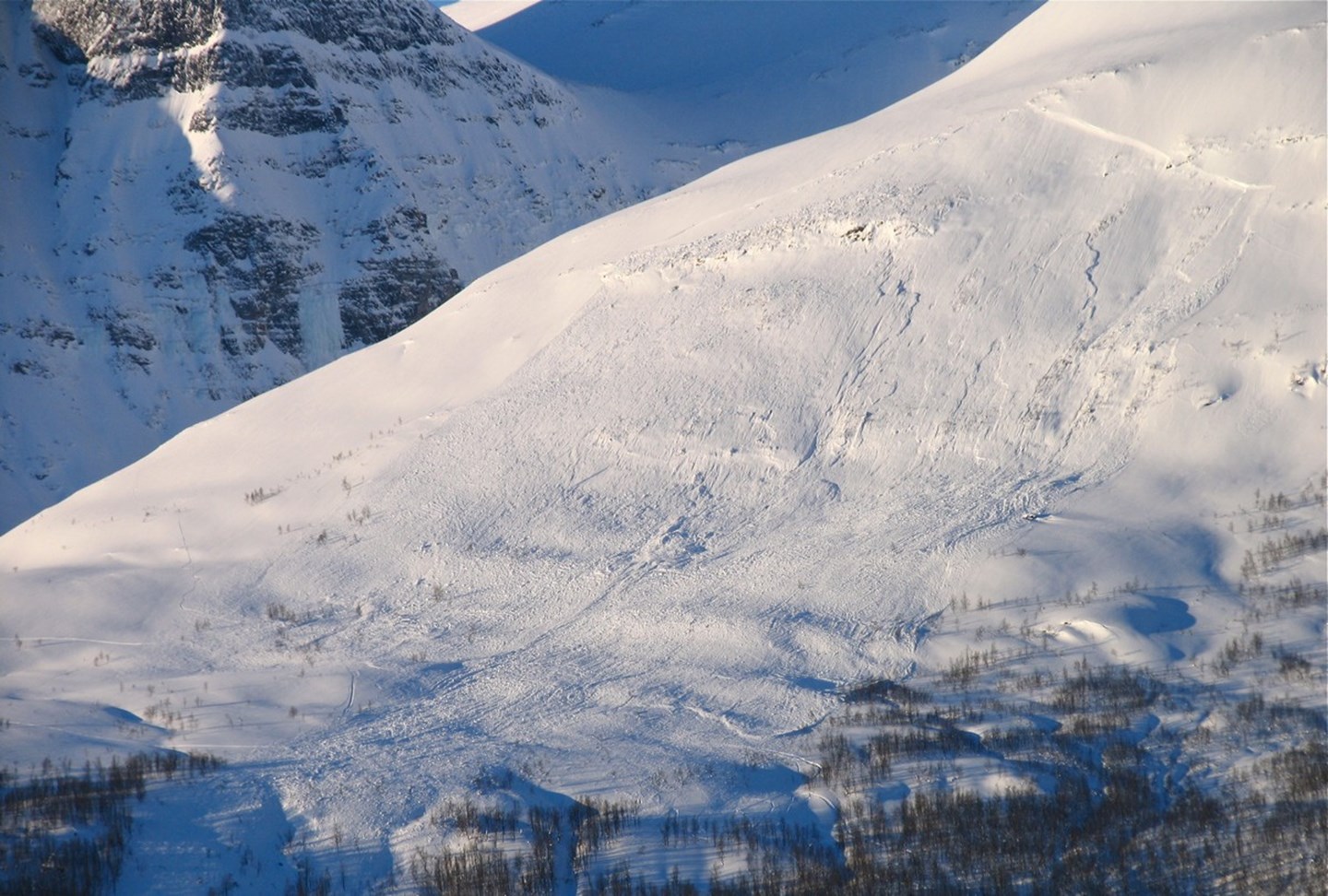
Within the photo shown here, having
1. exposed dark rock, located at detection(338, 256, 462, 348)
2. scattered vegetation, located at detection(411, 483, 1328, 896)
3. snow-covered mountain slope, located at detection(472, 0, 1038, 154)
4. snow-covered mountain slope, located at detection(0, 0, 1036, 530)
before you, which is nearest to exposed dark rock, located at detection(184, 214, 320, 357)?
snow-covered mountain slope, located at detection(0, 0, 1036, 530)

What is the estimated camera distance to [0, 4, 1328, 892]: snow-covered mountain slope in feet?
93.4

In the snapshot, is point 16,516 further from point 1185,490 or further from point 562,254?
point 1185,490

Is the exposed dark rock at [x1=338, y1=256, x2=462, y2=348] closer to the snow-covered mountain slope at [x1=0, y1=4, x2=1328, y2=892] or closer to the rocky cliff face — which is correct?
the rocky cliff face

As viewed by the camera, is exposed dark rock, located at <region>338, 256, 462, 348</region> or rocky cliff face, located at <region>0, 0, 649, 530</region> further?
exposed dark rock, located at <region>338, 256, 462, 348</region>

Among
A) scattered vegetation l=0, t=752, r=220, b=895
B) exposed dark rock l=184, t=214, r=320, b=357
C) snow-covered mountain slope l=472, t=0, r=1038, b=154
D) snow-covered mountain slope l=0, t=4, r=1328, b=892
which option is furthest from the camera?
snow-covered mountain slope l=472, t=0, r=1038, b=154

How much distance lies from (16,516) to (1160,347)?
57.3 m

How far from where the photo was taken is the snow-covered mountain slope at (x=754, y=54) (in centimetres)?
10912

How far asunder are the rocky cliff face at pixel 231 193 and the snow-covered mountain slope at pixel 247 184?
0.14 meters

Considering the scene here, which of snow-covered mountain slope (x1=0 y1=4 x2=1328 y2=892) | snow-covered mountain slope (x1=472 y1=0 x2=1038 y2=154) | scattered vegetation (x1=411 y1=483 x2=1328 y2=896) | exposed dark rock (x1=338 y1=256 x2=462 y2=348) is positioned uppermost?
snow-covered mountain slope (x1=472 y1=0 x2=1038 y2=154)

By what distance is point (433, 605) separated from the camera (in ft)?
110

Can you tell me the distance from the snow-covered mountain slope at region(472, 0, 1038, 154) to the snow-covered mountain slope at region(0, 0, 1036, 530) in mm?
775

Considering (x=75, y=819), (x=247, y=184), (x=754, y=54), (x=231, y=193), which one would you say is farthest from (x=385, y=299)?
(x=75, y=819)

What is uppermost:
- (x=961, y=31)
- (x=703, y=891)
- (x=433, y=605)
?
(x=961, y=31)

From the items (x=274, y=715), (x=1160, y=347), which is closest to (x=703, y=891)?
(x=274, y=715)
